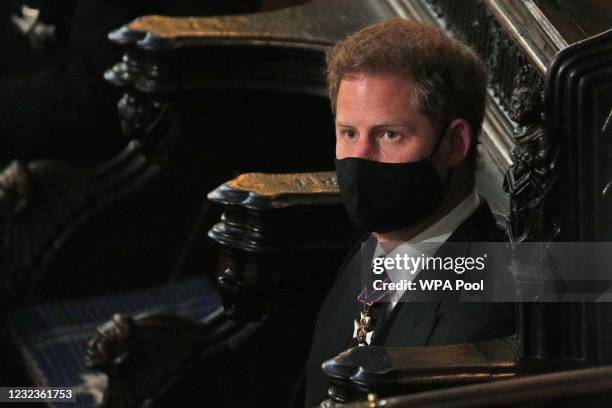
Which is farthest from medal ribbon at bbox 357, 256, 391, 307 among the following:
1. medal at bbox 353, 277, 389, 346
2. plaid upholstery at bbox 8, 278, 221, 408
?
plaid upholstery at bbox 8, 278, 221, 408

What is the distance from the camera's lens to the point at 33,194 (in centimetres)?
441

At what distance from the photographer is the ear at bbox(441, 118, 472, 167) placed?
2.48 m

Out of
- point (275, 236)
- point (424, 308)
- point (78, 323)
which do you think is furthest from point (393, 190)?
point (78, 323)

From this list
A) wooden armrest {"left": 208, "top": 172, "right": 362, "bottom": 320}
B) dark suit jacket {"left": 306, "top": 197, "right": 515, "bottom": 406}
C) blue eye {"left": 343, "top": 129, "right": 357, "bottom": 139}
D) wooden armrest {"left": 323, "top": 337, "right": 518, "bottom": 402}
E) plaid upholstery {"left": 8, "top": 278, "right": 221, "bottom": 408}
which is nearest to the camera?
wooden armrest {"left": 323, "top": 337, "right": 518, "bottom": 402}

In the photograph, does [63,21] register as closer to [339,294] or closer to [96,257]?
[96,257]

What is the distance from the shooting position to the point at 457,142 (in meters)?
2.50

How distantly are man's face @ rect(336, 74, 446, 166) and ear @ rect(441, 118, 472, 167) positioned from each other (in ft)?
0.09

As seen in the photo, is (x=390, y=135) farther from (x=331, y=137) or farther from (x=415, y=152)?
(x=331, y=137)

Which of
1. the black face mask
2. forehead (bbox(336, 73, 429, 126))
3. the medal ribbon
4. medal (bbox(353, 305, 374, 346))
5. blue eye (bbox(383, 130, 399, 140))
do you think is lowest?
medal (bbox(353, 305, 374, 346))

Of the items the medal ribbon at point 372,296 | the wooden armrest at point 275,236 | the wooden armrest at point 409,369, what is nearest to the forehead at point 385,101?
the medal ribbon at point 372,296

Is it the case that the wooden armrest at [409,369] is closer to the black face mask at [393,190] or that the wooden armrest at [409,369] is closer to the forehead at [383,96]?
the black face mask at [393,190]

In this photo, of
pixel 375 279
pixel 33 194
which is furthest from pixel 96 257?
pixel 375 279

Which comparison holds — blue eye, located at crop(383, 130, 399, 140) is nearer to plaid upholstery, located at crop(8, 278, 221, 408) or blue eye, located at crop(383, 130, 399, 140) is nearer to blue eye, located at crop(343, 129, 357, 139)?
blue eye, located at crop(343, 129, 357, 139)

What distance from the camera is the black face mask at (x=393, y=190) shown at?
2457mm
